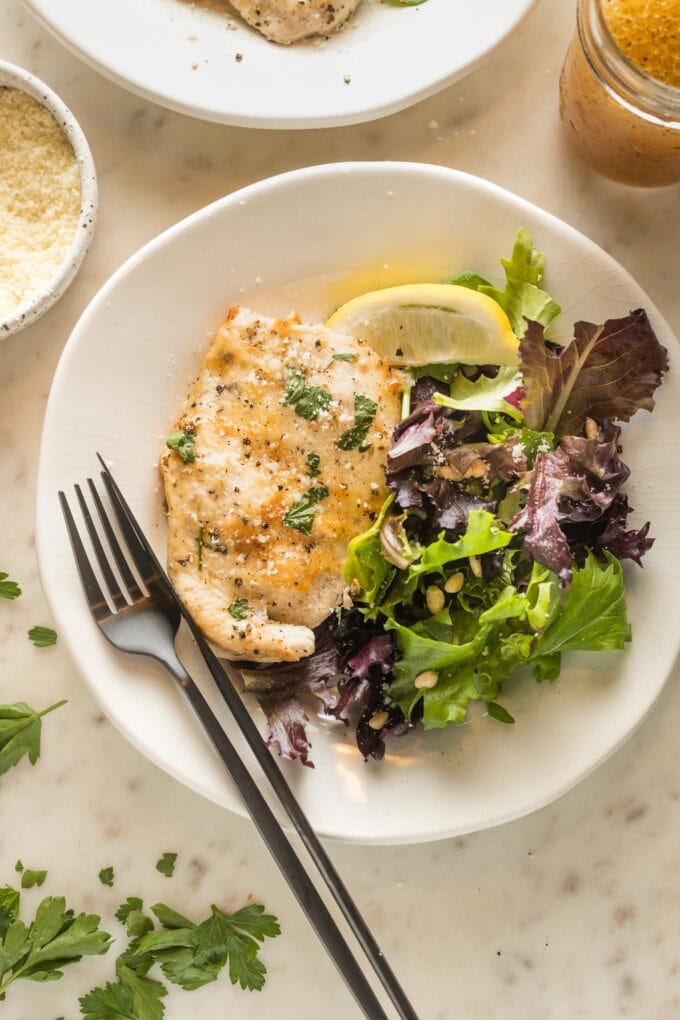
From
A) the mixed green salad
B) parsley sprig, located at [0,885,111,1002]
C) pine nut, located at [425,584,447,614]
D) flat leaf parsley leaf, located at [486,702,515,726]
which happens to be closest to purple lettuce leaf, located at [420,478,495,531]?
the mixed green salad

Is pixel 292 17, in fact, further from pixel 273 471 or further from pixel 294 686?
pixel 294 686

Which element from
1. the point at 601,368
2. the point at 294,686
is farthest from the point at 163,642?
the point at 601,368

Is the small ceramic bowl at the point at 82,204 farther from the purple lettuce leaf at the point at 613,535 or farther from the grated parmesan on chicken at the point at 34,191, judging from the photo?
the purple lettuce leaf at the point at 613,535

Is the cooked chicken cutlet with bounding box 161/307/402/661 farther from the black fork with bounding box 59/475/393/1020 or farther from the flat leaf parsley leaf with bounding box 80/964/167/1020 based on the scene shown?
the flat leaf parsley leaf with bounding box 80/964/167/1020

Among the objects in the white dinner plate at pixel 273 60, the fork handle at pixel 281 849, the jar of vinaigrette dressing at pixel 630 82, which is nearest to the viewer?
the jar of vinaigrette dressing at pixel 630 82

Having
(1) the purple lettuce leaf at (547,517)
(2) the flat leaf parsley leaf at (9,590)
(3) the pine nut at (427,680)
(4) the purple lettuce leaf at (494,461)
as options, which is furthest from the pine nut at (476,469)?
(2) the flat leaf parsley leaf at (9,590)

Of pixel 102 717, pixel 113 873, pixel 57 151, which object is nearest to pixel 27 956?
pixel 113 873
